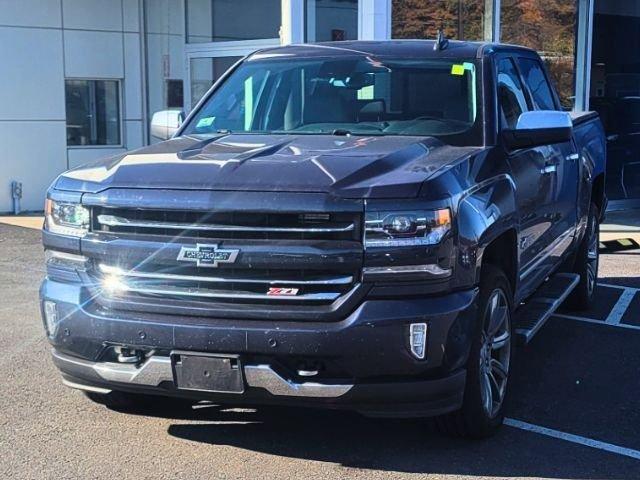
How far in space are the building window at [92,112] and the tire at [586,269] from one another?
9529 mm

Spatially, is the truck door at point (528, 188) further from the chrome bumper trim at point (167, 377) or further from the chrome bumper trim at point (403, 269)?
the chrome bumper trim at point (167, 377)

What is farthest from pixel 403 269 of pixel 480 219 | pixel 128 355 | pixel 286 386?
pixel 128 355

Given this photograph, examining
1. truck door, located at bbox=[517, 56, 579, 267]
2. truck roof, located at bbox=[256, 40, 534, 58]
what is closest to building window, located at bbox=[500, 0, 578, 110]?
truck door, located at bbox=[517, 56, 579, 267]

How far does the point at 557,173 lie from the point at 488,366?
2.03 m

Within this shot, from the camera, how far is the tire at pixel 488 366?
169 inches

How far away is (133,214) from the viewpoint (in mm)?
4160

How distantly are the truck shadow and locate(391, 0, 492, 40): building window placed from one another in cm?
806

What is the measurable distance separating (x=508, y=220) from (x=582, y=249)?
292 cm

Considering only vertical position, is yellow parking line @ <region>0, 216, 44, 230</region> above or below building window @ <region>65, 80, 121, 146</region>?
below

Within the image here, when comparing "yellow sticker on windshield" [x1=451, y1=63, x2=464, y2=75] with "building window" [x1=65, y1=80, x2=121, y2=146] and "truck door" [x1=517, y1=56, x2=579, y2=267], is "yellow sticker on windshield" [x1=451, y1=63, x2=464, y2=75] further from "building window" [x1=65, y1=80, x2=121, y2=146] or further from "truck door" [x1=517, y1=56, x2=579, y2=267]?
"building window" [x1=65, y1=80, x2=121, y2=146]

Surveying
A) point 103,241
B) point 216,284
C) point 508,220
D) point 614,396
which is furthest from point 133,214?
point 614,396

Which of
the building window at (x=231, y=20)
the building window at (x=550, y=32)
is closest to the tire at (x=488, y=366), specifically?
the building window at (x=550, y=32)

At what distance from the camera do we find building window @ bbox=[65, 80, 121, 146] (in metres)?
14.8

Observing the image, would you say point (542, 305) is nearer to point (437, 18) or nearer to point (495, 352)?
point (495, 352)
